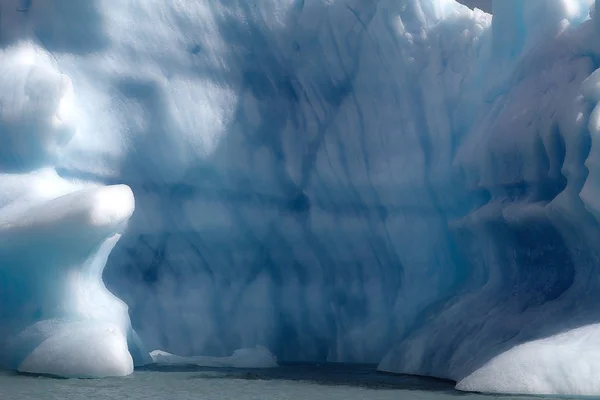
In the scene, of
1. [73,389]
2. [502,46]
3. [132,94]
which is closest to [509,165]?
[502,46]

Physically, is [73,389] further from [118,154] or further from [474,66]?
[474,66]

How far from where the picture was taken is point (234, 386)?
4.68m

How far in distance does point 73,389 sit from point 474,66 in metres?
3.43

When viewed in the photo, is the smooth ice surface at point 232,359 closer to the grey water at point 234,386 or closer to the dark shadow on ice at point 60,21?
the grey water at point 234,386

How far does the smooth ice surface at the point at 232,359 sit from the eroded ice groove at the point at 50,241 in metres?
0.37

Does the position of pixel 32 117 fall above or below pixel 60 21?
below

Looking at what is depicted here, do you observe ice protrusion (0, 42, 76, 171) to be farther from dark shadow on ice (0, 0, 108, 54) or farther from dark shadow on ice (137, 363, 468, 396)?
dark shadow on ice (137, 363, 468, 396)

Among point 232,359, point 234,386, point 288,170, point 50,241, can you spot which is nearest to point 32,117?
point 50,241

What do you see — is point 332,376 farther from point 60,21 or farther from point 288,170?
point 60,21

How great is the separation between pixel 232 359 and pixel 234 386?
1.39 meters

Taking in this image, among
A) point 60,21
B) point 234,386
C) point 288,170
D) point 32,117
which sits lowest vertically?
point 234,386

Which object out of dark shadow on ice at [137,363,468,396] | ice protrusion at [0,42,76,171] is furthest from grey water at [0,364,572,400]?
ice protrusion at [0,42,76,171]

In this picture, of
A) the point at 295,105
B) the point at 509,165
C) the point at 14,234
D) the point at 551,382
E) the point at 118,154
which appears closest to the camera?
the point at 551,382

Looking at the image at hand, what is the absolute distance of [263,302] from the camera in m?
6.43
